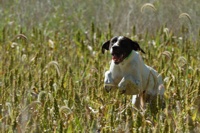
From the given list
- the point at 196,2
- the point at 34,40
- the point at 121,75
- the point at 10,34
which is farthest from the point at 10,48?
the point at 196,2

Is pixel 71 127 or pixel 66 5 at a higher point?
pixel 66 5

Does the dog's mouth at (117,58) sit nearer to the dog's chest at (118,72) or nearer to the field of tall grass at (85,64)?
the dog's chest at (118,72)

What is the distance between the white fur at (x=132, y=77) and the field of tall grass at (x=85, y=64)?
78 millimetres

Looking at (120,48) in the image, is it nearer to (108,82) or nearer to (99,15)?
(108,82)

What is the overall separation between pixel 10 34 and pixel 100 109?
407cm

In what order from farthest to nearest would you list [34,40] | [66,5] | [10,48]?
[66,5]
[34,40]
[10,48]

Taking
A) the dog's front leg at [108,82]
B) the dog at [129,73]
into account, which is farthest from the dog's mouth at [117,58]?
the dog's front leg at [108,82]

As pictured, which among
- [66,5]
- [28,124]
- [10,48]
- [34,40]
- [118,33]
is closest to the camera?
[28,124]

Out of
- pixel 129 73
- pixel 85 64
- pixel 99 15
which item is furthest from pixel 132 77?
pixel 99 15

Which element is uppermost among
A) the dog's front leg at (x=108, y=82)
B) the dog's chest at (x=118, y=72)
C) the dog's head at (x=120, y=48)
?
the dog's head at (x=120, y=48)

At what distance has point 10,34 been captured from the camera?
7945mm

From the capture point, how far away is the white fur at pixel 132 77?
4805 mm

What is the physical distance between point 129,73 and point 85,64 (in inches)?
45.0

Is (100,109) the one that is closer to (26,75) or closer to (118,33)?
(26,75)
